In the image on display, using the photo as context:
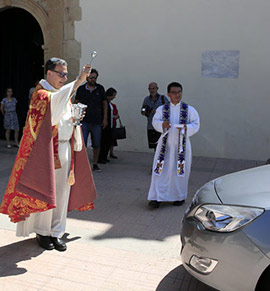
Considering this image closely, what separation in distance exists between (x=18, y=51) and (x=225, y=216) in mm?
9980

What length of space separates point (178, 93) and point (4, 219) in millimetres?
2762

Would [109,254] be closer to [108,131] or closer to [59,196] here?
[59,196]

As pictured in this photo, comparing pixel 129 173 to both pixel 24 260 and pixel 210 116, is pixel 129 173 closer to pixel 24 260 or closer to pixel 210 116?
pixel 210 116

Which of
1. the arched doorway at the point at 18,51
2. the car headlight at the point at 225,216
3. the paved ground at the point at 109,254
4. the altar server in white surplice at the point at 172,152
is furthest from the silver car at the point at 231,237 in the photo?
the arched doorway at the point at 18,51

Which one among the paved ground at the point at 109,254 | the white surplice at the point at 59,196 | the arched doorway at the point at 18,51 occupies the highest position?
the arched doorway at the point at 18,51

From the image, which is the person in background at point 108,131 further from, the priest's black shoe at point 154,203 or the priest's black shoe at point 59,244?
the priest's black shoe at point 59,244

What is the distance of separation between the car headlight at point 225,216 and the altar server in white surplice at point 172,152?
2.54m

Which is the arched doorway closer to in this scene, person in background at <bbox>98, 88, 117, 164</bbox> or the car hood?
person in background at <bbox>98, 88, 117, 164</bbox>

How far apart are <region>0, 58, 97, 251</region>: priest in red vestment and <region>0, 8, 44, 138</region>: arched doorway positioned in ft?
26.3

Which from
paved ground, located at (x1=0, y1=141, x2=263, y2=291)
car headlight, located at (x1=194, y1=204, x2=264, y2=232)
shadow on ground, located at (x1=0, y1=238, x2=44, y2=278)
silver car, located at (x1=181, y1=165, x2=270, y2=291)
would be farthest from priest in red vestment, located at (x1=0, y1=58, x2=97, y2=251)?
car headlight, located at (x1=194, y1=204, x2=264, y2=232)

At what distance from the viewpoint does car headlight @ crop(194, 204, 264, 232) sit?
8.55 feet

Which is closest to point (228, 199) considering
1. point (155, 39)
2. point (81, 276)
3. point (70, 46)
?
point (81, 276)

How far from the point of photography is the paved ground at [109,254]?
132 inches

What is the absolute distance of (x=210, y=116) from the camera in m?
9.22
